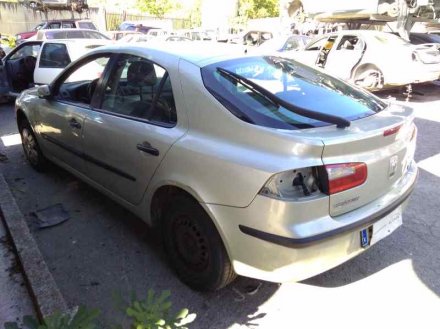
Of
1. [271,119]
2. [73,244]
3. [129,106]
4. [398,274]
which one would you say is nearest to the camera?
[271,119]

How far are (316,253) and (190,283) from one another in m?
0.97

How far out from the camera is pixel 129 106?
9.92 ft

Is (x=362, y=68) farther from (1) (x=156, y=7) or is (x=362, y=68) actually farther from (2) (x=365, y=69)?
(1) (x=156, y=7)

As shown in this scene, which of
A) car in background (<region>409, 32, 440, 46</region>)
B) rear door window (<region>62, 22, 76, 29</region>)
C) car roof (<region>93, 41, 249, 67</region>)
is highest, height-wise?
rear door window (<region>62, 22, 76, 29</region>)

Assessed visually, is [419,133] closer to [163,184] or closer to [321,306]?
[321,306]

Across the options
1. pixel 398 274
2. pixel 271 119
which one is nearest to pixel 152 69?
pixel 271 119

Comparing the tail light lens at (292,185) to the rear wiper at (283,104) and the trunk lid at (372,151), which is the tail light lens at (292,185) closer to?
the trunk lid at (372,151)

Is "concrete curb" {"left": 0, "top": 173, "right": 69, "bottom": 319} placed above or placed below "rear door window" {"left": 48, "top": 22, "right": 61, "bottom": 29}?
below

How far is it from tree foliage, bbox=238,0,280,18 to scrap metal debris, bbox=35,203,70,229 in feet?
108

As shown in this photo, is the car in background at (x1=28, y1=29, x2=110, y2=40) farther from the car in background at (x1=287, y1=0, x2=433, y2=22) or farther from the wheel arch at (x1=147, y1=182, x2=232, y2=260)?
the wheel arch at (x1=147, y1=182, x2=232, y2=260)

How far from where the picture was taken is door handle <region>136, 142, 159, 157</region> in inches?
104

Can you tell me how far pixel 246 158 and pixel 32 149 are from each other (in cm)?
358

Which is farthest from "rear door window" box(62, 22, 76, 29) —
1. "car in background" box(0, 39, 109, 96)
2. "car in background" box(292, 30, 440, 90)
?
"car in background" box(292, 30, 440, 90)

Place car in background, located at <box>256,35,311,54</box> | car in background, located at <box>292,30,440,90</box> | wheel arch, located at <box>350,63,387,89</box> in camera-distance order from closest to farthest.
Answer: car in background, located at <box>292,30,440,90</box> < wheel arch, located at <box>350,63,387,89</box> < car in background, located at <box>256,35,311,54</box>
